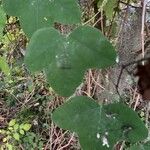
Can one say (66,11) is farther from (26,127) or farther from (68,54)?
(26,127)

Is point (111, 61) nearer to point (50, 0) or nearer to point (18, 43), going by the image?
point (50, 0)

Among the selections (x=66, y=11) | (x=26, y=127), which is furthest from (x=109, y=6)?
(x=26, y=127)

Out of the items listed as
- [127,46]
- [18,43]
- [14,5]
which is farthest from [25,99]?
[14,5]

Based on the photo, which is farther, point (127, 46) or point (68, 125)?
point (127, 46)

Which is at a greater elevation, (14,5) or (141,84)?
(14,5)

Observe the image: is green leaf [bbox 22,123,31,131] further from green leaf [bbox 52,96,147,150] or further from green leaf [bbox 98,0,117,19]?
green leaf [bbox 52,96,147,150]

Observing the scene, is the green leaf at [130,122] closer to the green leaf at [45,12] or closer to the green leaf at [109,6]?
the green leaf at [45,12]

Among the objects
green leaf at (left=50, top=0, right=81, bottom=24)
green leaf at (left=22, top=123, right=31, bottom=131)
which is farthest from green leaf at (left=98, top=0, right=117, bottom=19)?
green leaf at (left=22, top=123, right=31, bottom=131)
